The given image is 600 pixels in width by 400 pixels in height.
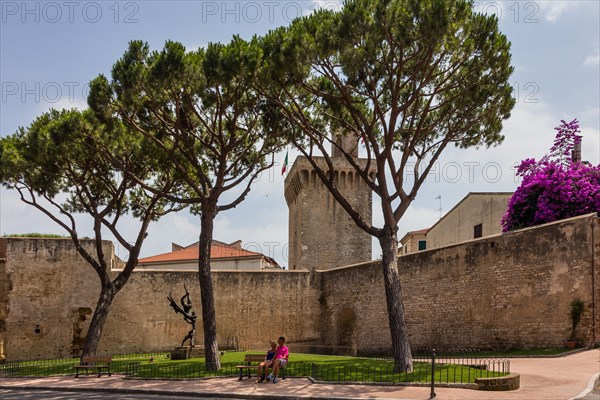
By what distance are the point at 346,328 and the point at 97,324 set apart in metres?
11.1

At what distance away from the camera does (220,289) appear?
29.2m

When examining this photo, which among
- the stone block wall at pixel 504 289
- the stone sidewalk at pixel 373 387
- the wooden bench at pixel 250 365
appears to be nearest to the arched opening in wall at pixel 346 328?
the stone block wall at pixel 504 289

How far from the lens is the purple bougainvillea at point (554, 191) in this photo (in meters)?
22.4

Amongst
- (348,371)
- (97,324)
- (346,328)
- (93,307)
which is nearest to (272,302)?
(346,328)

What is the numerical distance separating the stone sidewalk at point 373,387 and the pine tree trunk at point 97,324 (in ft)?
14.0

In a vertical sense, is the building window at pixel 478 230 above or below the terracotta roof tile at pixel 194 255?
above

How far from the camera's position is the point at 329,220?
39.0m

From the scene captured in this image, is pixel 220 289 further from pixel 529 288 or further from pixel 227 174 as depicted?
pixel 529 288

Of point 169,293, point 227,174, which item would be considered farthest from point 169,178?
point 169,293

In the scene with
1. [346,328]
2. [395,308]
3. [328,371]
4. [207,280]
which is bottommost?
[346,328]

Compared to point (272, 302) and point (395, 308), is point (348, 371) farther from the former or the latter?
point (272, 302)

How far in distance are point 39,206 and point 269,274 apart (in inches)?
412

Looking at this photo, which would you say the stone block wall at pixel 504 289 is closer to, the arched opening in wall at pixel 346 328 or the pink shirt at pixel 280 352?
the arched opening in wall at pixel 346 328

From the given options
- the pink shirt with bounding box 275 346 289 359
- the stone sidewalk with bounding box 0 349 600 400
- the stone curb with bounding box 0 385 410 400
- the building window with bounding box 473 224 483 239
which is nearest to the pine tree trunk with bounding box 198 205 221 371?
the stone sidewalk with bounding box 0 349 600 400
